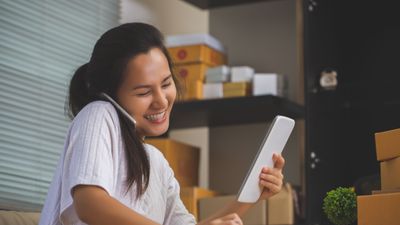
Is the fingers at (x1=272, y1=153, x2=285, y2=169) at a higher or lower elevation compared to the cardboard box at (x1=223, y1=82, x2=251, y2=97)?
lower

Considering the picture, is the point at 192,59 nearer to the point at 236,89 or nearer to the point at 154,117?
the point at 236,89

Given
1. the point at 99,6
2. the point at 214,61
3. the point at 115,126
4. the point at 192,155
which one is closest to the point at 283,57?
the point at 214,61

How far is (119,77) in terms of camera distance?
1768 millimetres

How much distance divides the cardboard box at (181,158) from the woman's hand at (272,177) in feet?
5.07

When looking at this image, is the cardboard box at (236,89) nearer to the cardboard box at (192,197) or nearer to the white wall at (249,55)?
the white wall at (249,55)

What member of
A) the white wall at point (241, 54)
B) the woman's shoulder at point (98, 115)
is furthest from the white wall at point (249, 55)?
the woman's shoulder at point (98, 115)

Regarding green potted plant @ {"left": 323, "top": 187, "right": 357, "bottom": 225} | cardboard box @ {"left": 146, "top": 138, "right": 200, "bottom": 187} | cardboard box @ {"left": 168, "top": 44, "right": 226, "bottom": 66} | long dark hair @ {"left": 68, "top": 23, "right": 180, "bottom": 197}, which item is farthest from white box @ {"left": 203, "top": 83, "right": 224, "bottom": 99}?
green potted plant @ {"left": 323, "top": 187, "right": 357, "bottom": 225}

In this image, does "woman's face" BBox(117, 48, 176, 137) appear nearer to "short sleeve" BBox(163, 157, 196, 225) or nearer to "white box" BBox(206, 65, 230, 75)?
"short sleeve" BBox(163, 157, 196, 225)

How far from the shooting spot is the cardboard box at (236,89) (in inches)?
128

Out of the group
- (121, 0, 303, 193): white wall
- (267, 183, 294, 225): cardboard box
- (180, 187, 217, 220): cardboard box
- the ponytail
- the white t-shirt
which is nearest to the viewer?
the white t-shirt

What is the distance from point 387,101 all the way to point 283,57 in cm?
54

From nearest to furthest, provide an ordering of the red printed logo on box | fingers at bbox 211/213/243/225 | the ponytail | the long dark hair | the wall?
1. fingers at bbox 211/213/243/225
2. the long dark hair
3. the ponytail
4. the red printed logo on box
5. the wall

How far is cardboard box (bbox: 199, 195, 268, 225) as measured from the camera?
3039 mm

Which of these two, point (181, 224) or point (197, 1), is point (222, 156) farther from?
point (181, 224)
